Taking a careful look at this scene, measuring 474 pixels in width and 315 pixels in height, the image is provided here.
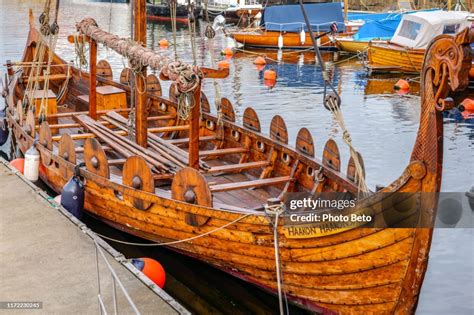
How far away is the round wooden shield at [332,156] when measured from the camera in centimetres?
1009

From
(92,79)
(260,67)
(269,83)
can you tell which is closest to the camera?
(92,79)

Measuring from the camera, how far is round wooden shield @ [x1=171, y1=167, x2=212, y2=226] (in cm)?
923

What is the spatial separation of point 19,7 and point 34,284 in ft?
234

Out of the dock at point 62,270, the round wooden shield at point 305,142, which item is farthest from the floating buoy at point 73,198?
the round wooden shield at point 305,142

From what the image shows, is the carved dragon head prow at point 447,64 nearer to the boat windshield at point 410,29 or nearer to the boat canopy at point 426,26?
the boat canopy at point 426,26

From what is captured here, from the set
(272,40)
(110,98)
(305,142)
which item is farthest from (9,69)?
(272,40)

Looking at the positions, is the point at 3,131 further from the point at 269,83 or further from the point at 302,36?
the point at 302,36

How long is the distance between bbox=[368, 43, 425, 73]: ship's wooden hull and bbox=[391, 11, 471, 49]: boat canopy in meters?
0.45

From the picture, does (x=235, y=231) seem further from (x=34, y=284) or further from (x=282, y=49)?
(x=282, y=49)

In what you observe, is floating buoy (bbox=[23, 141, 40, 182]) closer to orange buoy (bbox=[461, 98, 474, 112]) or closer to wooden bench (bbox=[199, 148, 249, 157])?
wooden bench (bbox=[199, 148, 249, 157])

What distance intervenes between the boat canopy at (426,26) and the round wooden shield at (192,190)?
23162 millimetres

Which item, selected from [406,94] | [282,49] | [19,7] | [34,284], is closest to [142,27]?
[34,284]

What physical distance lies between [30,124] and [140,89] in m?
3.02

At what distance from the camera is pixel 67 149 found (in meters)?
12.0
